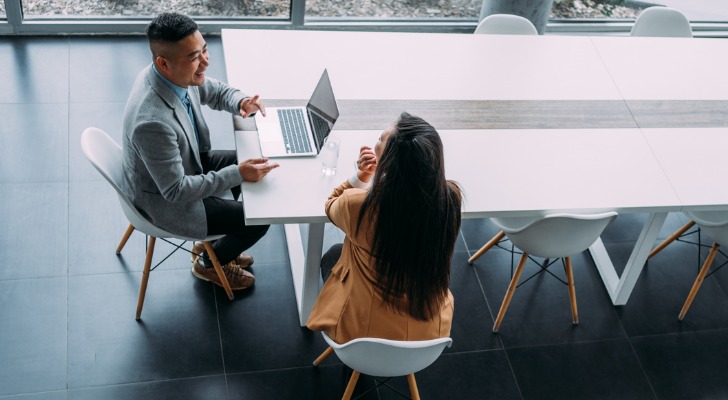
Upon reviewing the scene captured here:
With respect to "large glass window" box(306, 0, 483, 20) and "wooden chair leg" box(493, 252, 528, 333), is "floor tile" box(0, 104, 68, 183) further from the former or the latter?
"wooden chair leg" box(493, 252, 528, 333)

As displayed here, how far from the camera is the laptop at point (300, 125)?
3.02 m

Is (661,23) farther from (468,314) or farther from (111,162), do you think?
(111,162)

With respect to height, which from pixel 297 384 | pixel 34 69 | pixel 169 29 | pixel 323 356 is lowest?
pixel 297 384

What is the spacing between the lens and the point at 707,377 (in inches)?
137

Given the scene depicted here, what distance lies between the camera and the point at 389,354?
96.3 inches

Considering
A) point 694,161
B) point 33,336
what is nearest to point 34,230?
point 33,336

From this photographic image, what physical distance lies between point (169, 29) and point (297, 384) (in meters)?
1.50

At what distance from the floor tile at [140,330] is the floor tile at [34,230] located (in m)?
0.18

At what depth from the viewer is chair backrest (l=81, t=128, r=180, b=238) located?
2785 mm

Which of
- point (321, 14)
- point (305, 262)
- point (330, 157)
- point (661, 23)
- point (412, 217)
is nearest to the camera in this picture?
point (412, 217)

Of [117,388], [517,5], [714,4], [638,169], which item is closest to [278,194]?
[117,388]

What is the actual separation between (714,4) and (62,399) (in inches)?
206

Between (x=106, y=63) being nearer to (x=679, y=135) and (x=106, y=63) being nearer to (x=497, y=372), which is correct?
(x=497, y=372)

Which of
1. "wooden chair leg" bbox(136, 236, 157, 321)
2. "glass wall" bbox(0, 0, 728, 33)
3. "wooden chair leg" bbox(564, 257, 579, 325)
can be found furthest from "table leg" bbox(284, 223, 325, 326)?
"glass wall" bbox(0, 0, 728, 33)
